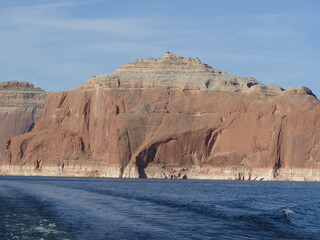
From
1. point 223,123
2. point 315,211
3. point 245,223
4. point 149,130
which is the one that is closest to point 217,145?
point 223,123

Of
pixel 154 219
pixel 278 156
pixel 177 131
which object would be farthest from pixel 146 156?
pixel 154 219

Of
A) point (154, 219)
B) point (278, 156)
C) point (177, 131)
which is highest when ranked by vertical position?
point (177, 131)

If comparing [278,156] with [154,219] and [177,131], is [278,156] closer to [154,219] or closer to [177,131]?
[177,131]

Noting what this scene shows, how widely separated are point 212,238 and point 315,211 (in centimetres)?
2224

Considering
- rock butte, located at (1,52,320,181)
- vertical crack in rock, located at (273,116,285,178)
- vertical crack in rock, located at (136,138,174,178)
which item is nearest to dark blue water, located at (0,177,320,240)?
vertical crack in rock, located at (273,116,285,178)

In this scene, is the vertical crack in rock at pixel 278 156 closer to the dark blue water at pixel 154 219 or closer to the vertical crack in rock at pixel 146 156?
the vertical crack in rock at pixel 146 156

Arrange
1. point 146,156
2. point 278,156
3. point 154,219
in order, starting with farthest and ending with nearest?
point 146,156
point 278,156
point 154,219

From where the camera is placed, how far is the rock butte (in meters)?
153

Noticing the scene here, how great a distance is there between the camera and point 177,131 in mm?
168250

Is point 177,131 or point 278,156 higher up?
point 177,131

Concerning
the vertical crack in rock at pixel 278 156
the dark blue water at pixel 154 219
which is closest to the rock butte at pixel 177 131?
the vertical crack in rock at pixel 278 156

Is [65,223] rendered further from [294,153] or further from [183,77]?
[183,77]

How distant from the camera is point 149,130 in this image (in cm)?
17162

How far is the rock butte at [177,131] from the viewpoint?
15275 centimetres
